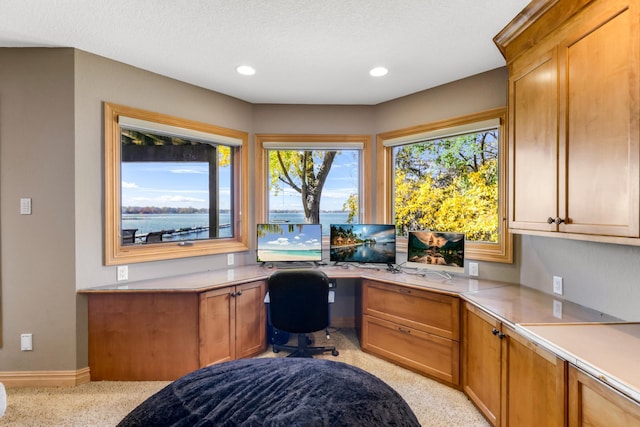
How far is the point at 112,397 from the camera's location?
2328 mm

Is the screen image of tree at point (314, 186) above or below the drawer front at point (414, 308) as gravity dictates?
above

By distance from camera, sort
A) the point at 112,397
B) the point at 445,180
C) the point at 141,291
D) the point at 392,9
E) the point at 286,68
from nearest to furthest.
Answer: the point at 392,9 < the point at 112,397 < the point at 141,291 < the point at 286,68 < the point at 445,180

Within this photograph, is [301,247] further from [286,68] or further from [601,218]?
[601,218]

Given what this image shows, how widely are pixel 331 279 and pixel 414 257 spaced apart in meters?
0.82

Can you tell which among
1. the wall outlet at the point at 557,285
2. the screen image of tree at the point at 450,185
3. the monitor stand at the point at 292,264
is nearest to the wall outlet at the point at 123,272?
the monitor stand at the point at 292,264

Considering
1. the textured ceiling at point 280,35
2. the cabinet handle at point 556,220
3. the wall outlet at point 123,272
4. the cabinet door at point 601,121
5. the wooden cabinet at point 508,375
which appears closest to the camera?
the cabinet door at point 601,121

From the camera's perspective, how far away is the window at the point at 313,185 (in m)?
3.74

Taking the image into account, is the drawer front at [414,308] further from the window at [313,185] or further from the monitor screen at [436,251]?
the window at [313,185]

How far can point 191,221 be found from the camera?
10.9 ft

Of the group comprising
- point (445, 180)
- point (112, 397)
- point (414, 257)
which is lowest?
point (112, 397)

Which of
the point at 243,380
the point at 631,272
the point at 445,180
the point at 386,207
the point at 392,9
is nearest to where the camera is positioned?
the point at 243,380

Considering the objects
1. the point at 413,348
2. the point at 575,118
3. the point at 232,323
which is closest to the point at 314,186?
the point at 232,323

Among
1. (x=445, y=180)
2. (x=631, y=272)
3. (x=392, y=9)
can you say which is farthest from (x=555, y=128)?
(x=445, y=180)

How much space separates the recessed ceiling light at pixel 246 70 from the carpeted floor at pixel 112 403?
2.72m
